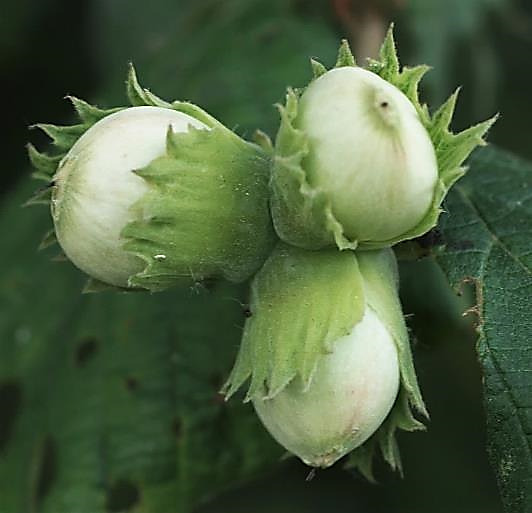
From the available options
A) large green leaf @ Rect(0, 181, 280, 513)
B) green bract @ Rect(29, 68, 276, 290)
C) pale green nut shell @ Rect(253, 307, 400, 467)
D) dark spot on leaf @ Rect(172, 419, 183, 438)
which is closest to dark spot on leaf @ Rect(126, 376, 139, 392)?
large green leaf @ Rect(0, 181, 280, 513)

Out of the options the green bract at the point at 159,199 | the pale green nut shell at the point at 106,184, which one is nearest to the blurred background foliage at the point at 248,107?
the green bract at the point at 159,199

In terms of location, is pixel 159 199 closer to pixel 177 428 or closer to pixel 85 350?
pixel 177 428

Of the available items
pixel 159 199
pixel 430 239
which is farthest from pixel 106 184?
pixel 430 239

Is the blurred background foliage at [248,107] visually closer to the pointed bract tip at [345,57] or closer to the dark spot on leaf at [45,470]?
the dark spot on leaf at [45,470]

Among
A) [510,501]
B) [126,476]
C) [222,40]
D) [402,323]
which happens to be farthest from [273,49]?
[510,501]

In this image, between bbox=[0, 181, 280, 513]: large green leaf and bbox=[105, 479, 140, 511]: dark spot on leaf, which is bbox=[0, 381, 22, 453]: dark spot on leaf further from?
bbox=[105, 479, 140, 511]: dark spot on leaf

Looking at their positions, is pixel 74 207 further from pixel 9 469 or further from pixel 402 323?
pixel 9 469

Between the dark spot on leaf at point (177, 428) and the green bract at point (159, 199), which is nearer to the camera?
the green bract at point (159, 199)
